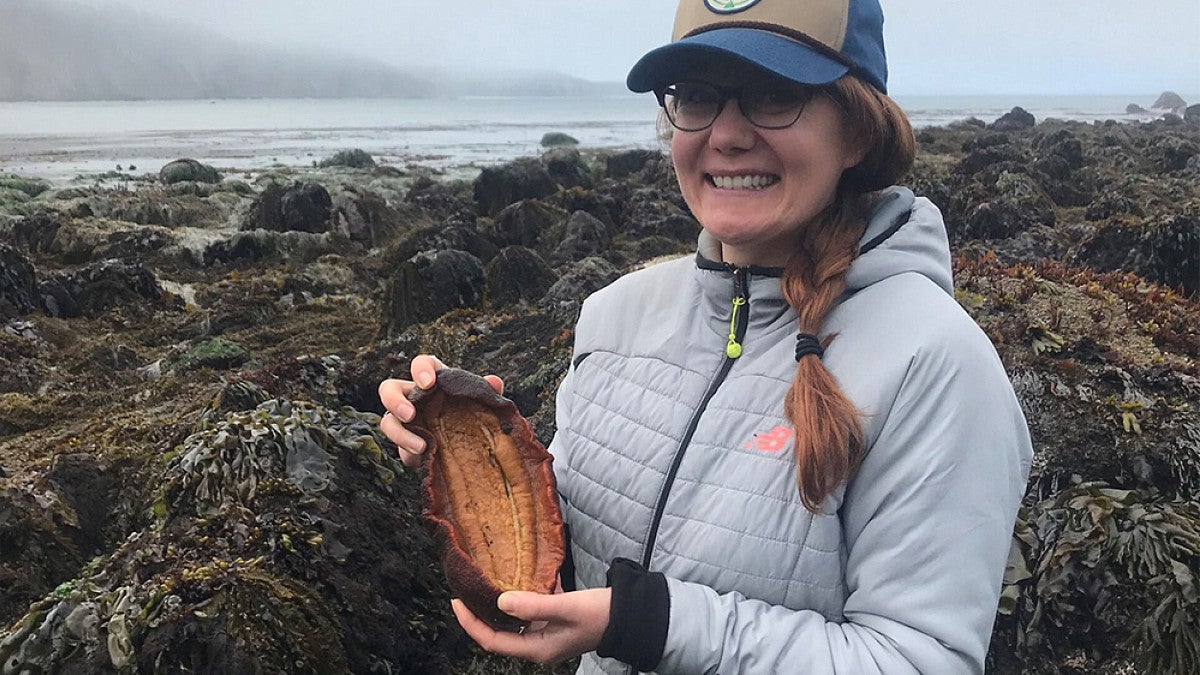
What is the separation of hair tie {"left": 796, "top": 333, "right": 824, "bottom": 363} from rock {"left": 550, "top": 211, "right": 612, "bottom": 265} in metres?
14.0

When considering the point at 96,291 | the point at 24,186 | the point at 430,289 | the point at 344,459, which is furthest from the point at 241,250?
the point at 24,186

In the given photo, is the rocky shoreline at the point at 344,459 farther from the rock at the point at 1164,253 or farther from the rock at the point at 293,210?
the rock at the point at 293,210

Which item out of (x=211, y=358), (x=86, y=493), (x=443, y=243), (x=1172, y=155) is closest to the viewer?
(x=86, y=493)

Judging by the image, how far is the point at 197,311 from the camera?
12.4 m

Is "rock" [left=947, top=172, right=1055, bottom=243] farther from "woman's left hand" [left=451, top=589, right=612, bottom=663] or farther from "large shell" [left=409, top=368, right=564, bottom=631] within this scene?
"woman's left hand" [left=451, top=589, right=612, bottom=663]

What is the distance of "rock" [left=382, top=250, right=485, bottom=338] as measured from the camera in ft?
35.7

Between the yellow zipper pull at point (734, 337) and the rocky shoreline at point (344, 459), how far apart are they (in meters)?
2.15

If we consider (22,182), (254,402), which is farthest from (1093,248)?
(22,182)

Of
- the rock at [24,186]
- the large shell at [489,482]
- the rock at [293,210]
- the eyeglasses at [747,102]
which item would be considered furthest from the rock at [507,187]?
the eyeglasses at [747,102]

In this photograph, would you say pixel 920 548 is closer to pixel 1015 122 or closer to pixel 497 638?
pixel 497 638

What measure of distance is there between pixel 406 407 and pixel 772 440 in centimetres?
98

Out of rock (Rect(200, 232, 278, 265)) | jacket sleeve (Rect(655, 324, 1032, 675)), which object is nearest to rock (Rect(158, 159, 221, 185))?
rock (Rect(200, 232, 278, 265))

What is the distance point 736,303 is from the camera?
1960 mm

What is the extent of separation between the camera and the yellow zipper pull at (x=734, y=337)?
6.27 feet
